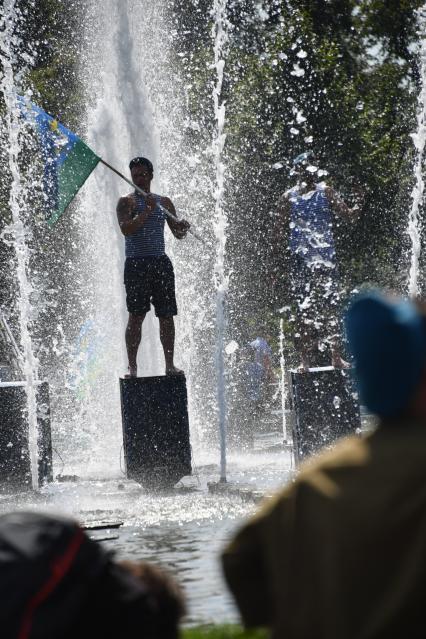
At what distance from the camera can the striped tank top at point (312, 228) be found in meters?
11.5

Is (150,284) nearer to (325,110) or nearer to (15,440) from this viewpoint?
(15,440)

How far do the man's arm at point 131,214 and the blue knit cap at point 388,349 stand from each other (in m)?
8.03

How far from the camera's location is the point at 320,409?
10.9 m

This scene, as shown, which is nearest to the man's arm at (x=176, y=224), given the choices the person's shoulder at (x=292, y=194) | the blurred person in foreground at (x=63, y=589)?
the person's shoulder at (x=292, y=194)

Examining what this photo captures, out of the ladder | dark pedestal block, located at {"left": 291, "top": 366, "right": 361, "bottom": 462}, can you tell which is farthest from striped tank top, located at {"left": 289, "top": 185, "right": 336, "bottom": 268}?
the ladder

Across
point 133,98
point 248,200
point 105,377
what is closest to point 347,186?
point 248,200

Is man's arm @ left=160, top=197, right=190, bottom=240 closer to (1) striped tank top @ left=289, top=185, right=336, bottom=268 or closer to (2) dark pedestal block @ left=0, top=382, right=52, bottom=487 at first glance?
(1) striped tank top @ left=289, top=185, right=336, bottom=268

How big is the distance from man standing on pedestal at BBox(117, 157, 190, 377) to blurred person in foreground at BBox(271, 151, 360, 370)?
4.00ft

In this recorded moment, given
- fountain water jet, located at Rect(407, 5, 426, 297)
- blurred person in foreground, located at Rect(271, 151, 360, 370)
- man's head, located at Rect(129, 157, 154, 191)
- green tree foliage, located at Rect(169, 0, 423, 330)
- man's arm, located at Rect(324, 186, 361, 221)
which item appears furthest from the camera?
green tree foliage, located at Rect(169, 0, 423, 330)

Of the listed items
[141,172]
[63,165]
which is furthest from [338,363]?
[63,165]

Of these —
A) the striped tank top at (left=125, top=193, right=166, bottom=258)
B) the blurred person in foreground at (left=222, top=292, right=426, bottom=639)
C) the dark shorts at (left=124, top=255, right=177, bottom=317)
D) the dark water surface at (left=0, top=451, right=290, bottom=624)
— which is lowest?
the dark water surface at (left=0, top=451, right=290, bottom=624)

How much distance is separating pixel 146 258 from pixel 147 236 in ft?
0.55

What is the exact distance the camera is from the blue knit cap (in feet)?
8.18

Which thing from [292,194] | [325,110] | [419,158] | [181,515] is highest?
[325,110]
